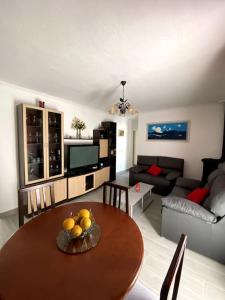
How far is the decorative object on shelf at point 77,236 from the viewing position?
3.16 feet

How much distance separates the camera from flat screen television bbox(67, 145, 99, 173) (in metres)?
3.40

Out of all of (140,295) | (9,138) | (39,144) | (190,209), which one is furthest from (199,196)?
(9,138)

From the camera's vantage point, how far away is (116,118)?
216 inches

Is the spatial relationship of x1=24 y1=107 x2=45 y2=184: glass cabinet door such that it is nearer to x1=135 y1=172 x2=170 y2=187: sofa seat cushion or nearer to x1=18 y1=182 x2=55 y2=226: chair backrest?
x1=18 y1=182 x2=55 y2=226: chair backrest

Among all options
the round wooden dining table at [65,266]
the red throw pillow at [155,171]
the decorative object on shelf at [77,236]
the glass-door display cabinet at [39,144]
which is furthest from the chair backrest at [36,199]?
the red throw pillow at [155,171]

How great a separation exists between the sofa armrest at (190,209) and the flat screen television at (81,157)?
2.25m

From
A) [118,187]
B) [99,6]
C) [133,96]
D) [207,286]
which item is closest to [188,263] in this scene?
[207,286]

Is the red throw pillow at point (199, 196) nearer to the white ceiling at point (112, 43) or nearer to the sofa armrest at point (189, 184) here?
the sofa armrest at point (189, 184)

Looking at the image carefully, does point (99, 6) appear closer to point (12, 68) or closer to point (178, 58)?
point (178, 58)

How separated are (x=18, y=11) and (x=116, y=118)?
444 cm

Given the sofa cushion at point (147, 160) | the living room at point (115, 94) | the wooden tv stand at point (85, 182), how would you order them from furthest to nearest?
the sofa cushion at point (147, 160) < the wooden tv stand at point (85, 182) < the living room at point (115, 94)

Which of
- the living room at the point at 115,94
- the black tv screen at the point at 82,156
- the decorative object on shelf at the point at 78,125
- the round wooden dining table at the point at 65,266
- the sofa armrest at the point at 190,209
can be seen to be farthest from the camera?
the decorative object on shelf at the point at 78,125

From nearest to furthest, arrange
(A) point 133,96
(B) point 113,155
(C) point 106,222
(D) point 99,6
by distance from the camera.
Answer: (D) point 99,6 → (C) point 106,222 → (A) point 133,96 → (B) point 113,155

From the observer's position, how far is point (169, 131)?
458cm
